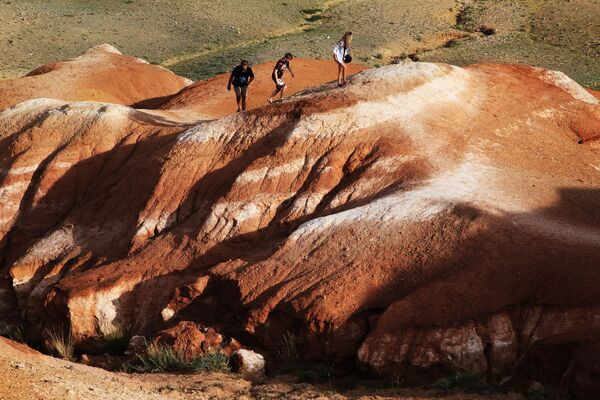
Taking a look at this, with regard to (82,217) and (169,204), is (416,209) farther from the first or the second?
(82,217)

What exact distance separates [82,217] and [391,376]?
10066 mm

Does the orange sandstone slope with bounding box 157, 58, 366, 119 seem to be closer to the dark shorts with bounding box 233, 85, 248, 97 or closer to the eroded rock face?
the dark shorts with bounding box 233, 85, 248, 97

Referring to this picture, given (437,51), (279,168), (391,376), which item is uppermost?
(279,168)

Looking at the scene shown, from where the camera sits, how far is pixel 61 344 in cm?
1802

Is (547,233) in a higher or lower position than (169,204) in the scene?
higher

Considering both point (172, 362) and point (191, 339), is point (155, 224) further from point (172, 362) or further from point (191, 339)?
point (172, 362)

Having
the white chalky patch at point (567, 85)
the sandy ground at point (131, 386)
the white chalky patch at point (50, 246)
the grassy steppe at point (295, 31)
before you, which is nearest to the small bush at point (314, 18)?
the grassy steppe at point (295, 31)

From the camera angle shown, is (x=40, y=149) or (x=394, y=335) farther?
(x=40, y=149)

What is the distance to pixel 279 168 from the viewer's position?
62.7 feet

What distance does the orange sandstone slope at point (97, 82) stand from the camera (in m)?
33.5

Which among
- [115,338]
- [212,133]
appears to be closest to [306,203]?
[212,133]

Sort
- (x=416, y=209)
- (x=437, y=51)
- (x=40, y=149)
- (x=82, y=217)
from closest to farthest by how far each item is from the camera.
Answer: (x=416, y=209) → (x=82, y=217) → (x=40, y=149) → (x=437, y=51)

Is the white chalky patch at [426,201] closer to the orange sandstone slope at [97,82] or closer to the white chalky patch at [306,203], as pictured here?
A: the white chalky patch at [306,203]

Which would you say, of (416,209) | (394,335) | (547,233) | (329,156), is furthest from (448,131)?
(394,335)
